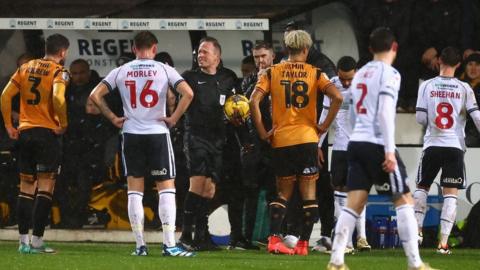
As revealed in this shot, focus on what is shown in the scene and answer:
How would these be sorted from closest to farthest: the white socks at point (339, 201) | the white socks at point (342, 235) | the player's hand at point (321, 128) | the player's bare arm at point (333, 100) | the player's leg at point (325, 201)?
the white socks at point (342, 235) → the player's bare arm at point (333, 100) → the player's hand at point (321, 128) → the white socks at point (339, 201) → the player's leg at point (325, 201)

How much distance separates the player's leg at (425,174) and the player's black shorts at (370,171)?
366cm

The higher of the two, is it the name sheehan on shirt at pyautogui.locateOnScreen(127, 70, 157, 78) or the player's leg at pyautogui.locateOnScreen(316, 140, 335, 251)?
the name sheehan on shirt at pyautogui.locateOnScreen(127, 70, 157, 78)

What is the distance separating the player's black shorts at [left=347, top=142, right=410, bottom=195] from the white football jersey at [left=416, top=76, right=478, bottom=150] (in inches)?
144

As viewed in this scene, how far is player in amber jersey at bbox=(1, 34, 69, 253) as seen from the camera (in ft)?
43.9

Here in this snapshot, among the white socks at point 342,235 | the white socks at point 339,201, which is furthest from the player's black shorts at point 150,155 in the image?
the white socks at point 342,235

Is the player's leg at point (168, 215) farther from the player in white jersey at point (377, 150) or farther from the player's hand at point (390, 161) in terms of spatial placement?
the player's hand at point (390, 161)

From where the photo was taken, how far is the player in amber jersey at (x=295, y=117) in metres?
12.9

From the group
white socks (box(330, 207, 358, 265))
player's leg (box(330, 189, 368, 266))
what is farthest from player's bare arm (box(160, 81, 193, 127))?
white socks (box(330, 207, 358, 265))

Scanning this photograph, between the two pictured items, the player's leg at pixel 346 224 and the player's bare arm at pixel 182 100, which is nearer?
the player's leg at pixel 346 224

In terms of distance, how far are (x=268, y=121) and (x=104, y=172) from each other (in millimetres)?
2743

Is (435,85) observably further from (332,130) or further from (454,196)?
(332,130)

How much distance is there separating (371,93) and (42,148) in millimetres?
4433

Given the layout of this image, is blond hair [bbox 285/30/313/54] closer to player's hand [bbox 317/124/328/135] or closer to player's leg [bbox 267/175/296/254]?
player's hand [bbox 317/124/328/135]

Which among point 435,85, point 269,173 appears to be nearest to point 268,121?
point 269,173
